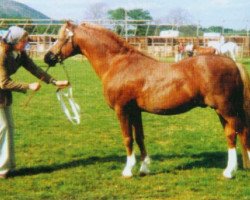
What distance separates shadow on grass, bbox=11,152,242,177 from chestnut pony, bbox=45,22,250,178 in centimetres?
82

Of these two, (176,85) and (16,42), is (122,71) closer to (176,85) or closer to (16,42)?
(176,85)

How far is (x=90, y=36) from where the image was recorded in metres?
7.88

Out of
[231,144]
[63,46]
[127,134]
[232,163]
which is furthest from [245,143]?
[63,46]

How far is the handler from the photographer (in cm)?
748

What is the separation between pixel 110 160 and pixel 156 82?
2240mm

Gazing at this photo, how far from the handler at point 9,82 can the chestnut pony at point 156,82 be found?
18.8 inches

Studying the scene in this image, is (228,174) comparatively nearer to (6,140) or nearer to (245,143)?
(245,143)

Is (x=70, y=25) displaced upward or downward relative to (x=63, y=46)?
upward

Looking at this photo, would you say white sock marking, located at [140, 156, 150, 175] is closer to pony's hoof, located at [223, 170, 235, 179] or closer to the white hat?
pony's hoof, located at [223, 170, 235, 179]

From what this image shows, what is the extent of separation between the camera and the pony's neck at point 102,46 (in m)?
7.86

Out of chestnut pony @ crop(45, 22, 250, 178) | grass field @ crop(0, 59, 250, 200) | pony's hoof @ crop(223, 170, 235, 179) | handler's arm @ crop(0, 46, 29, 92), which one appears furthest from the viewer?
pony's hoof @ crop(223, 170, 235, 179)

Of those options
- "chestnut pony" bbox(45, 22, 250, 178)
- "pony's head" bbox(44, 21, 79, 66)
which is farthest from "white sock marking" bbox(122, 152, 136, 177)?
"pony's head" bbox(44, 21, 79, 66)

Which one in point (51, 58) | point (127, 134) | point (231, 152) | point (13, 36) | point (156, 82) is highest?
point (13, 36)

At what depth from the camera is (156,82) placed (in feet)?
24.7
